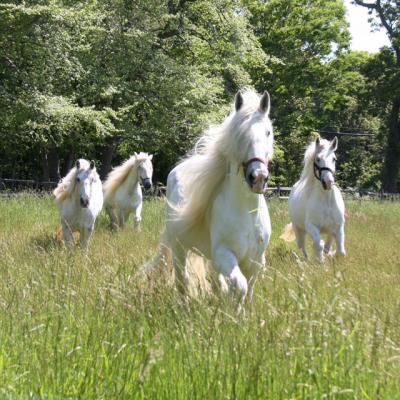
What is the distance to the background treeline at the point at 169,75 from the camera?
18.4m

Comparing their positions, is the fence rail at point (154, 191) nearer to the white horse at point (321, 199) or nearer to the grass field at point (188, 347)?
the white horse at point (321, 199)

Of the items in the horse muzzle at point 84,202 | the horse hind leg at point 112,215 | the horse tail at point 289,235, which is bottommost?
the horse hind leg at point 112,215

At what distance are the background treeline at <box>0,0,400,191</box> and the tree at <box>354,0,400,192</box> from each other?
0.21ft

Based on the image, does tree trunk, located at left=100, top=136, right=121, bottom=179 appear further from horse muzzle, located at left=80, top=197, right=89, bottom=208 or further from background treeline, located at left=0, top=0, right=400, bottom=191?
horse muzzle, located at left=80, top=197, right=89, bottom=208

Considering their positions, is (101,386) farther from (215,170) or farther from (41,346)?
(215,170)

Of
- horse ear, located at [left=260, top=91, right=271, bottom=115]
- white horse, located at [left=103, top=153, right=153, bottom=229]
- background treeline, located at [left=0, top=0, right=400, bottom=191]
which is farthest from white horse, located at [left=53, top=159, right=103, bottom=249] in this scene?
background treeline, located at [left=0, top=0, right=400, bottom=191]

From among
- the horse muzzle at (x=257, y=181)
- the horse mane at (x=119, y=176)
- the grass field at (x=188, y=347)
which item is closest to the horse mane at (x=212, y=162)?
the horse muzzle at (x=257, y=181)

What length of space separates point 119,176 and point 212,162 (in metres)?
9.48

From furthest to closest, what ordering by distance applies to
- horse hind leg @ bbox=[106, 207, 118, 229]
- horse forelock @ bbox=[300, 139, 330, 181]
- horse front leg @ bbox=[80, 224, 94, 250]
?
horse hind leg @ bbox=[106, 207, 118, 229] → horse front leg @ bbox=[80, 224, 94, 250] → horse forelock @ bbox=[300, 139, 330, 181]

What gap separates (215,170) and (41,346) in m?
2.45

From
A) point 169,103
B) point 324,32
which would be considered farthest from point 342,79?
point 169,103

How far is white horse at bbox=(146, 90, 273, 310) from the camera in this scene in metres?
5.05

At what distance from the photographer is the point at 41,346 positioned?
3.85 meters

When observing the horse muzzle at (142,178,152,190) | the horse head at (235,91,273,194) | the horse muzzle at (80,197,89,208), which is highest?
the horse head at (235,91,273,194)
